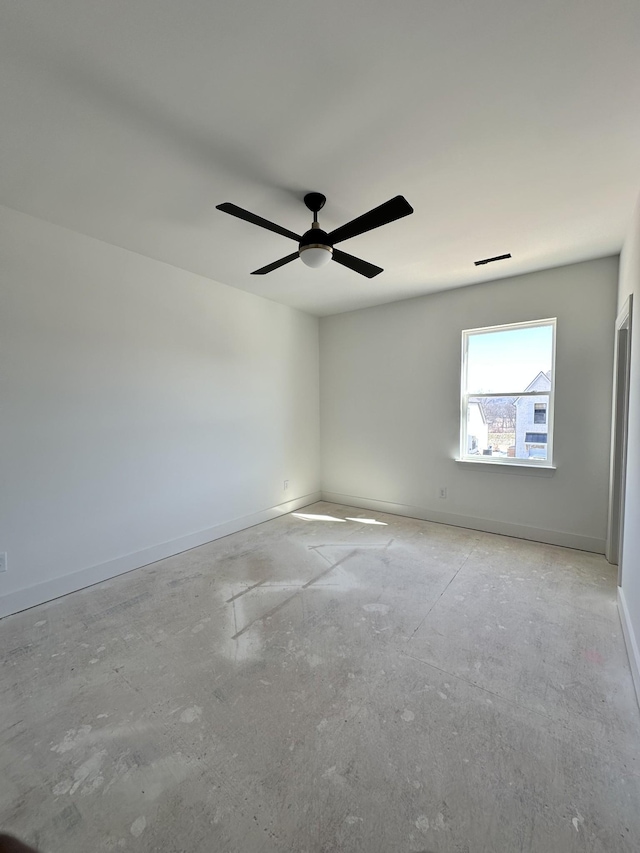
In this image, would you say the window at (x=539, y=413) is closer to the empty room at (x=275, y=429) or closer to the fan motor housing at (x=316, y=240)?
the empty room at (x=275, y=429)

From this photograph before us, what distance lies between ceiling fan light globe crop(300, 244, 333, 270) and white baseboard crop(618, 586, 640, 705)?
2.63 metres

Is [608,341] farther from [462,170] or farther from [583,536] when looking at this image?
[462,170]

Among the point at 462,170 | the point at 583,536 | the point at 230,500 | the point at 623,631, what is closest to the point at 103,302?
the point at 230,500

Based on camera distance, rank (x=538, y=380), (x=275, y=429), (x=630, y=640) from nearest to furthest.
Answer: (x=630, y=640)
(x=538, y=380)
(x=275, y=429)

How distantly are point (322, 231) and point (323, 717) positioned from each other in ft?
8.20

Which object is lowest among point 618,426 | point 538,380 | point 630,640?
point 630,640

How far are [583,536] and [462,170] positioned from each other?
10.8ft

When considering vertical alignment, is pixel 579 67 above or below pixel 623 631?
above

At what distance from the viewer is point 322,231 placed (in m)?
2.12

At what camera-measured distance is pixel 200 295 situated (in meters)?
3.57

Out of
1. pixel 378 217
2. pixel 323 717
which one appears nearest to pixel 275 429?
pixel 378 217

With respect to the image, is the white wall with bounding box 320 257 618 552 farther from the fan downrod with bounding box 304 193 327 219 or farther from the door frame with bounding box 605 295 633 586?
the fan downrod with bounding box 304 193 327 219

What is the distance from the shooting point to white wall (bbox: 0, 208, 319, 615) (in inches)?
97.3

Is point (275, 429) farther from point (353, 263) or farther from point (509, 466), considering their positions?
point (509, 466)
